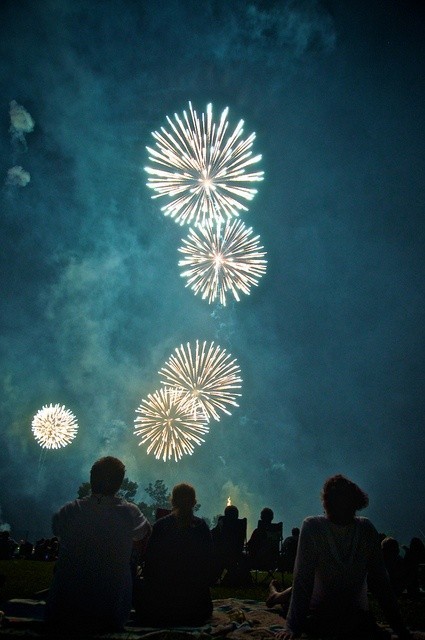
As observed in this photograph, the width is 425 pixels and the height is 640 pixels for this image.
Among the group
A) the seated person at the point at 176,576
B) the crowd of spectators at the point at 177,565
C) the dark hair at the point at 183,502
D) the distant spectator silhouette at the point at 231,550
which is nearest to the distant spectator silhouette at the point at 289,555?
the distant spectator silhouette at the point at 231,550

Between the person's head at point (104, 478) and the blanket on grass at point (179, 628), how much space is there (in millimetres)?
1197

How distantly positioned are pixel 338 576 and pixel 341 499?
0.66m

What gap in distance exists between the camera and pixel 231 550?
29.9ft

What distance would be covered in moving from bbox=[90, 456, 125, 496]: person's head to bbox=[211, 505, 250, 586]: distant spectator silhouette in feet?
20.2

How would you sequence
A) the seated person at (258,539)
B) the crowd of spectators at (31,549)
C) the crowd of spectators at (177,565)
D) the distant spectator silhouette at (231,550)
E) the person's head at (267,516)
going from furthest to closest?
the crowd of spectators at (31,549) → the person's head at (267,516) → the seated person at (258,539) → the distant spectator silhouette at (231,550) → the crowd of spectators at (177,565)

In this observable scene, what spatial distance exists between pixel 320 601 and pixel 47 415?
2718 centimetres

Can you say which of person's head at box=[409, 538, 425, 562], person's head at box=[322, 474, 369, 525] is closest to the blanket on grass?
person's head at box=[322, 474, 369, 525]

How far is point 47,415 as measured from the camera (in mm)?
26953

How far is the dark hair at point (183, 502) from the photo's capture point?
183 inches

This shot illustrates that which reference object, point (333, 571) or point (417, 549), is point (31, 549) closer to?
point (417, 549)

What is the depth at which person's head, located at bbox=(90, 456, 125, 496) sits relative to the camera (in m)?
4.04

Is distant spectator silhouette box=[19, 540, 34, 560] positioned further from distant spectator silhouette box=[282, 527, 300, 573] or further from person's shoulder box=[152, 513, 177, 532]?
person's shoulder box=[152, 513, 177, 532]

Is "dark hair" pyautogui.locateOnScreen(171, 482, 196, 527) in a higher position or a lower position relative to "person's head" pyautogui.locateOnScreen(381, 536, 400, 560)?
higher

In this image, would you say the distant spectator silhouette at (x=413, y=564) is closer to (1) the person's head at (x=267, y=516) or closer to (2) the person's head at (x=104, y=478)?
(1) the person's head at (x=267, y=516)
